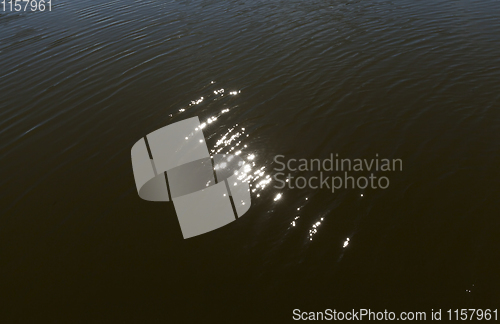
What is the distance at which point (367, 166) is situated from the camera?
905 cm

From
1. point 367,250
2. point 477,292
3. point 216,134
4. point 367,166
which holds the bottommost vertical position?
point 477,292

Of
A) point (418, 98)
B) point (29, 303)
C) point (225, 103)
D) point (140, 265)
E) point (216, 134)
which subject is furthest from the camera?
point (225, 103)

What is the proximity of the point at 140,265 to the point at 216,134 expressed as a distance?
16.3 feet

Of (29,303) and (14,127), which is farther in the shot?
(14,127)

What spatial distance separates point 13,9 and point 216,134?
2581cm

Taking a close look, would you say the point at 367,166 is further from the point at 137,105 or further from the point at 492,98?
the point at 137,105

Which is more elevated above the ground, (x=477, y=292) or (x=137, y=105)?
(x=137, y=105)

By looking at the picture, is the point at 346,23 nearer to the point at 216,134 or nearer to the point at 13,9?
the point at 216,134

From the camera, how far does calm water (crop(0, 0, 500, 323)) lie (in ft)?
21.7

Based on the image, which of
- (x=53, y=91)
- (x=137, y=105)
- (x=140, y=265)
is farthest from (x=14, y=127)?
(x=140, y=265)

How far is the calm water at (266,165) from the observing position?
21.7 feet

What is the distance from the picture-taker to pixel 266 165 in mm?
9391

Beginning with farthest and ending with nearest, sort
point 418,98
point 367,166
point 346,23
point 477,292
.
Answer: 1. point 346,23
2. point 418,98
3. point 367,166
4. point 477,292

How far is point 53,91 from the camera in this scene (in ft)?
45.0
